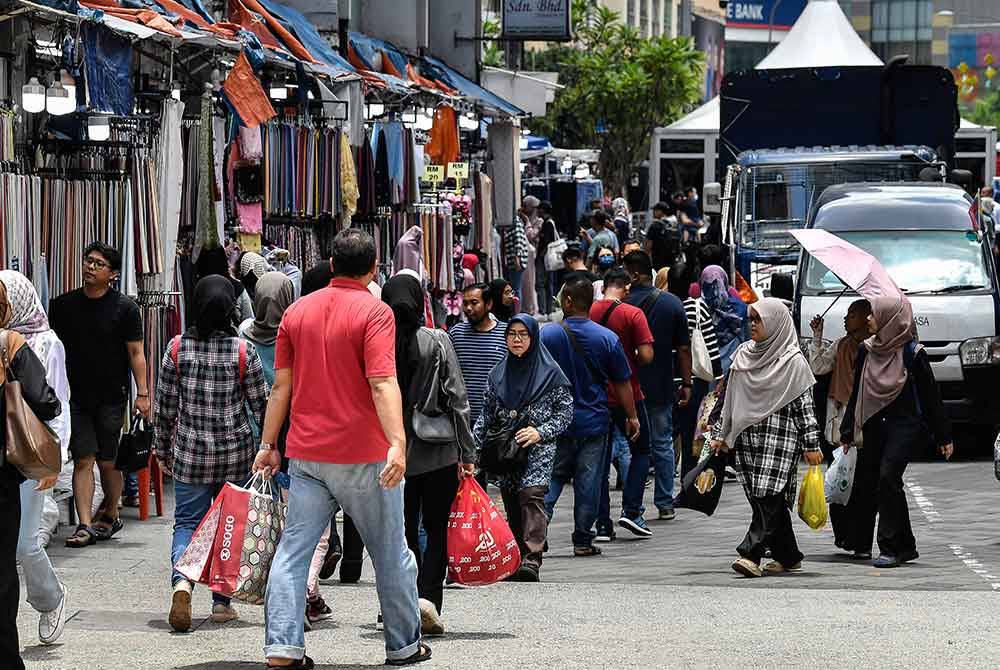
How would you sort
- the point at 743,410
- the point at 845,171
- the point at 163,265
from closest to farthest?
the point at 743,410 → the point at 163,265 → the point at 845,171

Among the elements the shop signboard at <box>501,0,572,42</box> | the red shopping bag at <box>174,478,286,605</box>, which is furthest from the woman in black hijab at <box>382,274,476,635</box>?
the shop signboard at <box>501,0,572,42</box>

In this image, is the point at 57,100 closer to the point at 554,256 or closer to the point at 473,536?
the point at 473,536

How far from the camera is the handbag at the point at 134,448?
38.8 ft

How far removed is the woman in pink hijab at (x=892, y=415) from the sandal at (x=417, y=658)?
414 cm

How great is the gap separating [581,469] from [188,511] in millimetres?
3260

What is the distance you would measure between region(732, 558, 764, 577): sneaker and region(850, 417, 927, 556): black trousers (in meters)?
0.85

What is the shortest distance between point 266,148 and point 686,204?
2077 centimetres

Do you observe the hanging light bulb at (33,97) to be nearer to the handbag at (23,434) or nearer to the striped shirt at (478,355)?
the striped shirt at (478,355)

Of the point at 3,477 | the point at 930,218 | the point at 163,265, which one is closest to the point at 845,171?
the point at 930,218

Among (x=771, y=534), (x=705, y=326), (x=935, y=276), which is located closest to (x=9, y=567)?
(x=771, y=534)

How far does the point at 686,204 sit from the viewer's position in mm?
35969

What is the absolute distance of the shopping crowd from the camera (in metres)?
7.65

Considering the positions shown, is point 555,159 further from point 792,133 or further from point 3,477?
point 3,477

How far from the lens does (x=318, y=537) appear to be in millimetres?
7785
